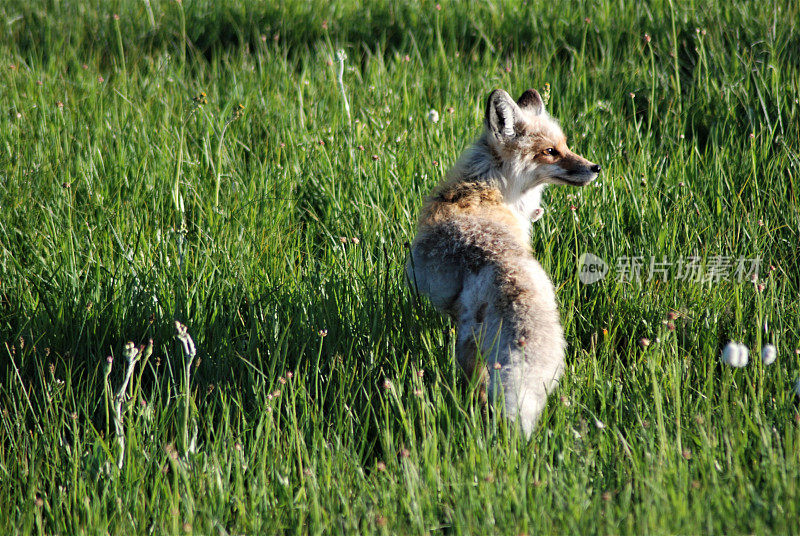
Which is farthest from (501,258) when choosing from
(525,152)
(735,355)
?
(525,152)

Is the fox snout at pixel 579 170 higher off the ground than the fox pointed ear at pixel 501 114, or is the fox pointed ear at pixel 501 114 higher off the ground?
the fox pointed ear at pixel 501 114

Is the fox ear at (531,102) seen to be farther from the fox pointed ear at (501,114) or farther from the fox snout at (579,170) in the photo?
the fox snout at (579,170)

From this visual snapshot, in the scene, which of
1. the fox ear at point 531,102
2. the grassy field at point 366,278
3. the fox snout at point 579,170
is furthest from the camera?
the fox ear at point 531,102

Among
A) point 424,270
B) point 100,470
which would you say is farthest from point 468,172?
point 100,470

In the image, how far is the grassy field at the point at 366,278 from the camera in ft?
9.29

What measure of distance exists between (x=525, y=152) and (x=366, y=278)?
3.89 feet

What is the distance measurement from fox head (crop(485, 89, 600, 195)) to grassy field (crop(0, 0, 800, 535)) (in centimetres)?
46

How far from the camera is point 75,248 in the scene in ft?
15.1

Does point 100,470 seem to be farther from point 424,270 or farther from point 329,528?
point 424,270

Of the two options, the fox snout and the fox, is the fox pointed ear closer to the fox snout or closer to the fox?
the fox

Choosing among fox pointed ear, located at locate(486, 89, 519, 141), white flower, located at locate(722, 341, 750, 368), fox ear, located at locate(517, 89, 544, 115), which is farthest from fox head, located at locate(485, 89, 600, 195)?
white flower, located at locate(722, 341, 750, 368)

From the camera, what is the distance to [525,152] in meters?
4.19

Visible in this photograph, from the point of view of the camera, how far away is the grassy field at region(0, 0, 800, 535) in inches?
111

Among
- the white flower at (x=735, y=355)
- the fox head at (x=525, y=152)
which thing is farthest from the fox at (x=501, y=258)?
the white flower at (x=735, y=355)
